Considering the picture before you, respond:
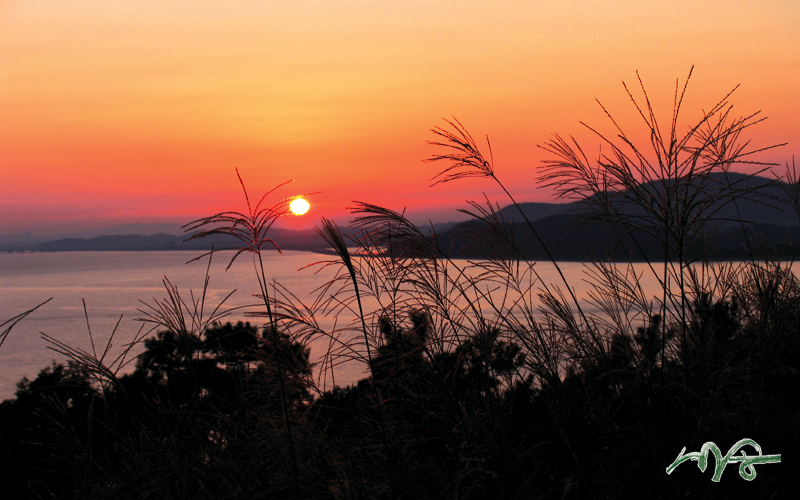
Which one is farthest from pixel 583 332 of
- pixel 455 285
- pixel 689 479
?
pixel 689 479

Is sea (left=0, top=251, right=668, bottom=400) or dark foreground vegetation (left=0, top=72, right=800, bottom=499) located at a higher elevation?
dark foreground vegetation (left=0, top=72, right=800, bottom=499)

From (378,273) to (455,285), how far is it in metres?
0.46

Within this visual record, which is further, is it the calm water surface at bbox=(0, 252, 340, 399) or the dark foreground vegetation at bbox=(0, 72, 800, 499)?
the calm water surface at bbox=(0, 252, 340, 399)

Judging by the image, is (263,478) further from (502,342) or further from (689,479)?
(689,479)

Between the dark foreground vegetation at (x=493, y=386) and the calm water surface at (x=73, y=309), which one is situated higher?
the dark foreground vegetation at (x=493, y=386)

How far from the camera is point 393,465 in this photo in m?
3.02
